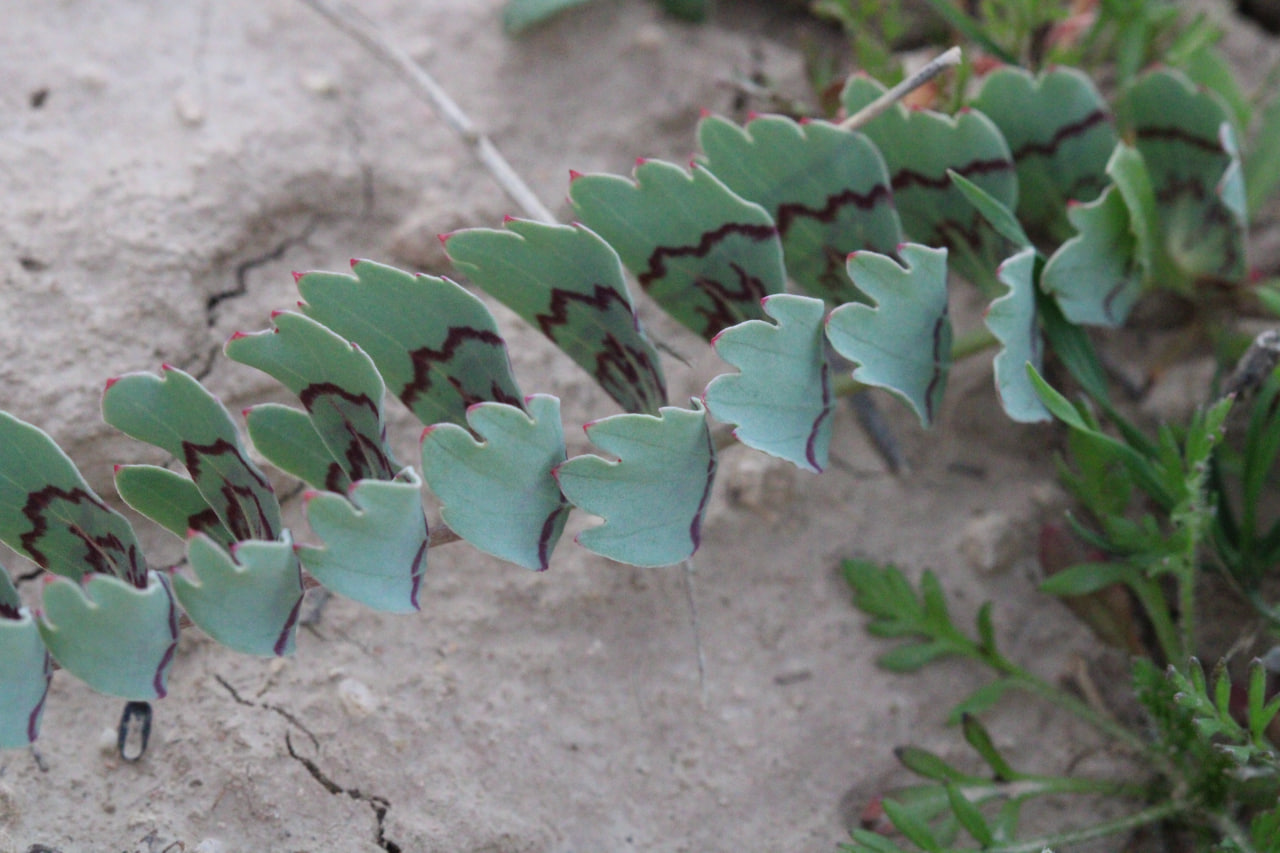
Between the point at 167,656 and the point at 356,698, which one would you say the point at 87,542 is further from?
the point at 356,698

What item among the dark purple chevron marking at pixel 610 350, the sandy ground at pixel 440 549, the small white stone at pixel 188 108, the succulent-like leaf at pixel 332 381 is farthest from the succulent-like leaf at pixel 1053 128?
the small white stone at pixel 188 108

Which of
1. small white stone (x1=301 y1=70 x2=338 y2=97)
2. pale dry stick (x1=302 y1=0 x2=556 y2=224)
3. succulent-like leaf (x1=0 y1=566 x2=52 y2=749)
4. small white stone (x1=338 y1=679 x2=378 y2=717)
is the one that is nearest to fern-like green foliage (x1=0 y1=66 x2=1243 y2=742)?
succulent-like leaf (x1=0 y1=566 x2=52 y2=749)

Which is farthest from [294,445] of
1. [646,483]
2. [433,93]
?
[433,93]

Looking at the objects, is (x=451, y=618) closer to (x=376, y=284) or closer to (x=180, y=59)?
(x=376, y=284)

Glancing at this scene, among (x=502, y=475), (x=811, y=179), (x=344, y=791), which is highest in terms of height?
(x=811, y=179)

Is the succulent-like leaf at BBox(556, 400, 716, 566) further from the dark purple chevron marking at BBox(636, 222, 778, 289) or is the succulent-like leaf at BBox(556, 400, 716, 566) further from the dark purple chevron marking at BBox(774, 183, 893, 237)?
the dark purple chevron marking at BBox(774, 183, 893, 237)

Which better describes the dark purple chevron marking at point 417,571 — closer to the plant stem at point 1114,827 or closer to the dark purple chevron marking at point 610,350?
the dark purple chevron marking at point 610,350
